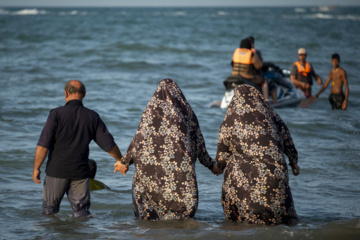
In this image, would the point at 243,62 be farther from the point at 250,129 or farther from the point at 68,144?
the point at 68,144

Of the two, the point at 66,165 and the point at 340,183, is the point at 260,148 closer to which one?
the point at 66,165

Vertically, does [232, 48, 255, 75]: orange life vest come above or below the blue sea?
above

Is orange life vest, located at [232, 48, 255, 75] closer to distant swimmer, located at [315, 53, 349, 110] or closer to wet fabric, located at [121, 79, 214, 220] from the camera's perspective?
distant swimmer, located at [315, 53, 349, 110]

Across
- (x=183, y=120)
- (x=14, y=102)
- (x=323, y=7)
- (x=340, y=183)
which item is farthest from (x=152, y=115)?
(x=323, y=7)

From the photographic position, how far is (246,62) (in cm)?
1102

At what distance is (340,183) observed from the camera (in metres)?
7.00

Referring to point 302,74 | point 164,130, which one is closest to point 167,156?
point 164,130

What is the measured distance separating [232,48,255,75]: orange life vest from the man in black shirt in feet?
21.7

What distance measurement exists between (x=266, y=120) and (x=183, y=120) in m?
Answer: 0.71

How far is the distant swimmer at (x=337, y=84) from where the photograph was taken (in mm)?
11070

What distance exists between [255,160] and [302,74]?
865 centimetres

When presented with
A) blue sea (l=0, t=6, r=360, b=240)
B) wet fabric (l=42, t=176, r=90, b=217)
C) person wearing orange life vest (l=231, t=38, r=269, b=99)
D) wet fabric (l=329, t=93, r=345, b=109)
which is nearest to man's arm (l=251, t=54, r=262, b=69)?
person wearing orange life vest (l=231, t=38, r=269, b=99)

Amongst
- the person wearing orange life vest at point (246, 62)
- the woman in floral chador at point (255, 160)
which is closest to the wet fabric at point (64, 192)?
the woman in floral chador at point (255, 160)

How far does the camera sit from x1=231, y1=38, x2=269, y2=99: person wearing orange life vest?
11000 millimetres
